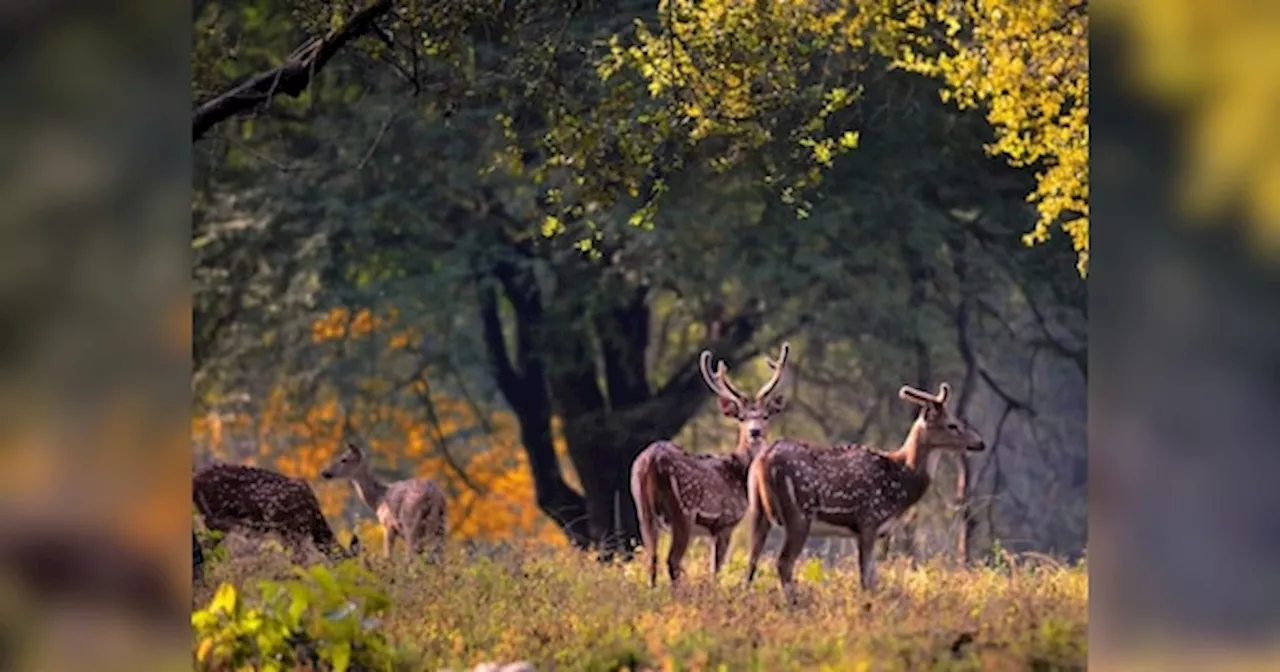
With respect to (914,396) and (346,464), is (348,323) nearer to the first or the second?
(346,464)

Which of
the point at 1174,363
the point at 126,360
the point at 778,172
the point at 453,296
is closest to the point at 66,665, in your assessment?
the point at 126,360

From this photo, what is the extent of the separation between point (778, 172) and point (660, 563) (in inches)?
53.4

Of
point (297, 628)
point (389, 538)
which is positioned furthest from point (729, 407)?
point (297, 628)

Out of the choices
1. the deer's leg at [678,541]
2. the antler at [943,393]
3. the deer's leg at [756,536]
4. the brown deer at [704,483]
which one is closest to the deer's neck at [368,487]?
the brown deer at [704,483]

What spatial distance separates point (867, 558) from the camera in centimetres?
559

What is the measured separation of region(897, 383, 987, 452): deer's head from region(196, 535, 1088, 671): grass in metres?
0.39

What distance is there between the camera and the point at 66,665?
485cm

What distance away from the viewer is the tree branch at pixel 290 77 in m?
6.00

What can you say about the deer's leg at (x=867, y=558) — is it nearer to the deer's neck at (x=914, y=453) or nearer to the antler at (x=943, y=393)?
the deer's neck at (x=914, y=453)

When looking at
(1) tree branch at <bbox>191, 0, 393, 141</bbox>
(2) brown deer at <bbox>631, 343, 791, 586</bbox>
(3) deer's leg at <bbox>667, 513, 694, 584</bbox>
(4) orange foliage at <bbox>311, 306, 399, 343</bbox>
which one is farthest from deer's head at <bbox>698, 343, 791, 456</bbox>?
(1) tree branch at <bbox>191, 0, 393, 141</bbox>

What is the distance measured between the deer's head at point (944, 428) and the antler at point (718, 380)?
1.95 ft

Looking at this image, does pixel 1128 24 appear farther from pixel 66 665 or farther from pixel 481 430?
pixel 66 665

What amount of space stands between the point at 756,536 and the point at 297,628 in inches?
59.9

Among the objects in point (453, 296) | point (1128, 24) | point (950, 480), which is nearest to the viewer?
point (1128, 24)
